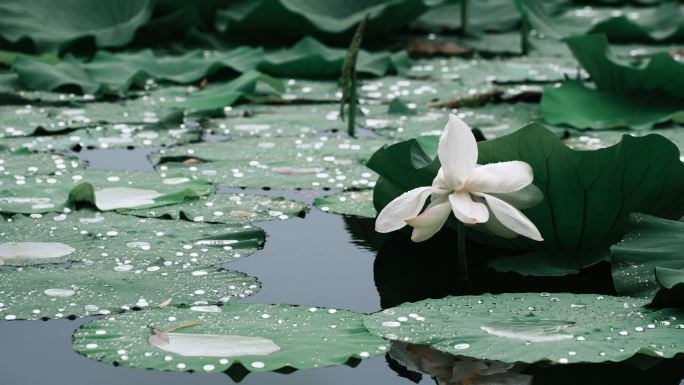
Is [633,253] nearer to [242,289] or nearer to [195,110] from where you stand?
[242,289]

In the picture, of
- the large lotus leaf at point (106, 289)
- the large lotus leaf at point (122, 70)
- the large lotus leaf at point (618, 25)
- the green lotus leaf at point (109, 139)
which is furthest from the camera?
the large lotus leaf at point (618, 25)

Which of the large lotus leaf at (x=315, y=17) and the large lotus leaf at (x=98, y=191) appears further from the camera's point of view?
the large lotus leaf at (x=315, y=17)

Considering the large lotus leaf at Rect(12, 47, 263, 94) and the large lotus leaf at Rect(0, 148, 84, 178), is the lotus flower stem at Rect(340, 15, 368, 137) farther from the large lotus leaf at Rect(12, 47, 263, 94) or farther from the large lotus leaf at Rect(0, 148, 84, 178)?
the large lotus leaf at Rect(12, 47, 263, 94)

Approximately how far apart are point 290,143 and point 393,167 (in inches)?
34.6

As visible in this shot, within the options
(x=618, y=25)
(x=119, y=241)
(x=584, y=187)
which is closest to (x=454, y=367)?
(x=584, y=187)

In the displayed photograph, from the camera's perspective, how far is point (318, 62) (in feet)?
11.7

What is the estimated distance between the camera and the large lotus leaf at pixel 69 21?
3867 mm

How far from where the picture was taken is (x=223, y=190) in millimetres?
2170

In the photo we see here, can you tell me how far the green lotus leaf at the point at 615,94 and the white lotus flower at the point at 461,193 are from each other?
4.18 feet

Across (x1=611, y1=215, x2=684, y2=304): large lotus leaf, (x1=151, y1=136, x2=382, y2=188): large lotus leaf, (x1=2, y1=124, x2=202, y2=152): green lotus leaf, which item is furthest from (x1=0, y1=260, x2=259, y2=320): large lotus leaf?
(x1=2, y1=124, x2=202, y2=152): green lotus leaf

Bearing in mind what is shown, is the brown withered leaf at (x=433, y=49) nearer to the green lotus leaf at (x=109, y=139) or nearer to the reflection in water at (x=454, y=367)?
the green lotus leaf at (x=109, y=139)

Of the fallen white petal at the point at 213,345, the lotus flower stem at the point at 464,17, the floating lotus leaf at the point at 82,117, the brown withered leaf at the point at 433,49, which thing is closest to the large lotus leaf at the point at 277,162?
the floating lotus leaf at the point at 82,117

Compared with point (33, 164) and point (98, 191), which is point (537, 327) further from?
point (33, 164)

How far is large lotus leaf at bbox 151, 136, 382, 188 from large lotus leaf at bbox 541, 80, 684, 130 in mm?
482
